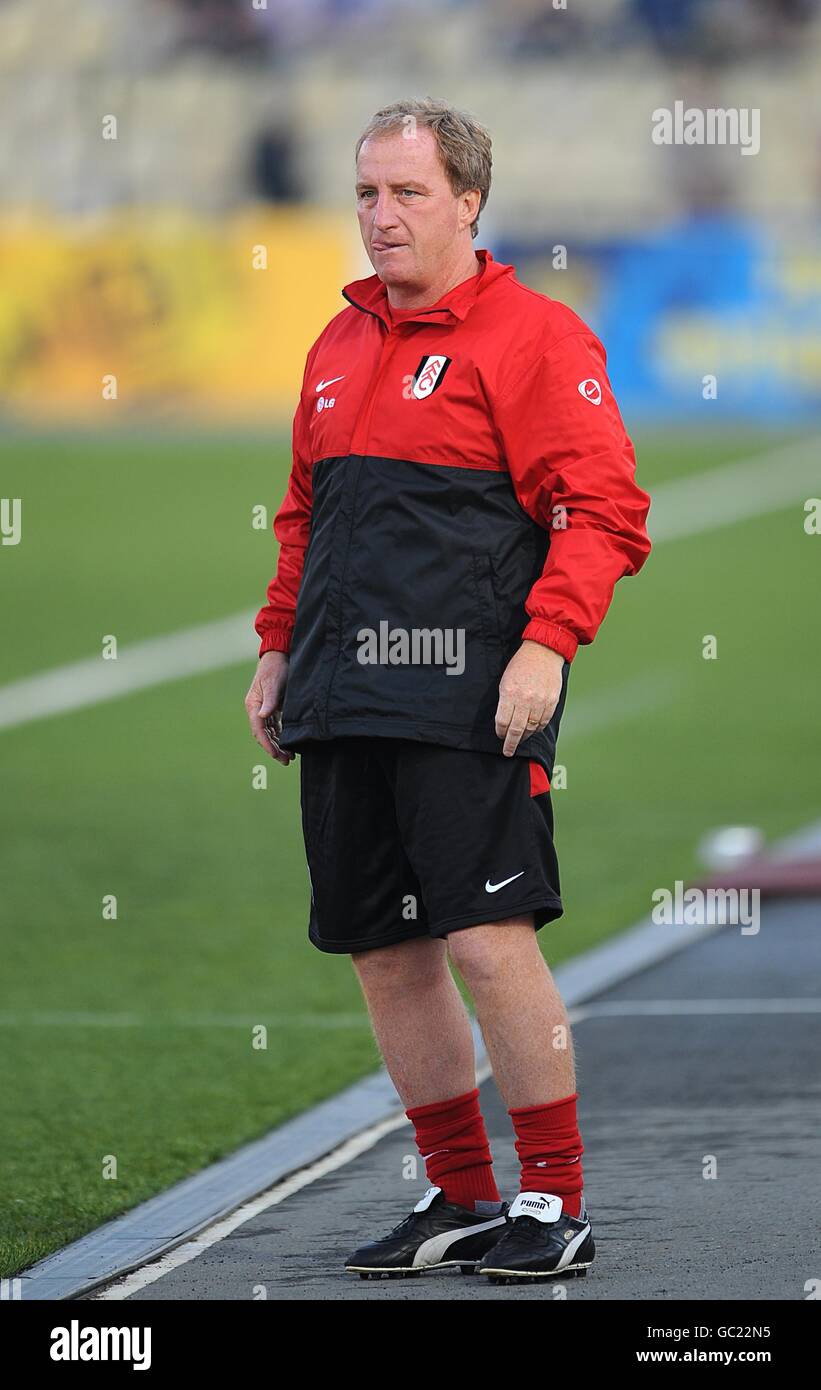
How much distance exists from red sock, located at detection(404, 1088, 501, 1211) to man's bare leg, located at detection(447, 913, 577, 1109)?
203mm

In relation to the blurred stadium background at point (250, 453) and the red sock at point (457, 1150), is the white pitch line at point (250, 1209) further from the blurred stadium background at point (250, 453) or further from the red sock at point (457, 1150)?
the red sock at point (457, 1150)

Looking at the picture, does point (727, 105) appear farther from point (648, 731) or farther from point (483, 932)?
point (483, 932)

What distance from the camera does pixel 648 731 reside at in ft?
40.9

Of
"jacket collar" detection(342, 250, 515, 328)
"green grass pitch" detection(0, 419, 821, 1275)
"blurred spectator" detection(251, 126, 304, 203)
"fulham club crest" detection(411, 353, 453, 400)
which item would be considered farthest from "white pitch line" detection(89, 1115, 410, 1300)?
"blurred spectator" detection(251, 126, 304, 203)

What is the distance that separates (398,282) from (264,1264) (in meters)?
1.64

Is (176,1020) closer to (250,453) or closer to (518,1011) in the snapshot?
(518,1011)

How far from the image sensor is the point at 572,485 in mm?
3568

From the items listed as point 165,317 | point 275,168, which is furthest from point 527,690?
point 275,168

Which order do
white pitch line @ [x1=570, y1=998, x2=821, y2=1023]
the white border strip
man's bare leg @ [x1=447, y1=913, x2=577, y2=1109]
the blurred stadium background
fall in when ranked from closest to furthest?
1. man's bare leg @ [x1=447, y1=913, x2=577, y2=1109]
2. the white border strip
3. white pitch line @ [x1=570, y1=998, x2=821, y2=1023]
4. the blurred stadium background

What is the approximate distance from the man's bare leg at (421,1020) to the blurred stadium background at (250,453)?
2.42ft

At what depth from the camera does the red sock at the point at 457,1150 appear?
3889 mm

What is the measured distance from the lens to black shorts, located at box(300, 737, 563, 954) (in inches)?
142

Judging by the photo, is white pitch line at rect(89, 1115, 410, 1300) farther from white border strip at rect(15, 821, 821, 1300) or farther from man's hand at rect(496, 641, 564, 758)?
man's hand at rect(496, 641, 564, 758)
